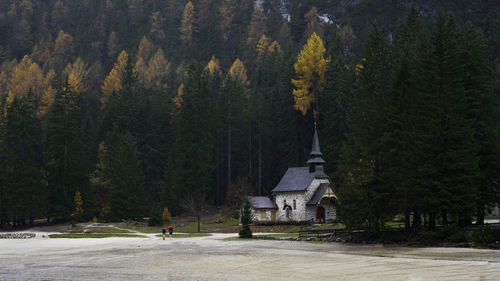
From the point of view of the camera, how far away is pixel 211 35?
137125 mm

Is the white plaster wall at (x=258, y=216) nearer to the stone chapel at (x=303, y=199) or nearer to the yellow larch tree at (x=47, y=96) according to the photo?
the stone chapel at (x=303, y=199)

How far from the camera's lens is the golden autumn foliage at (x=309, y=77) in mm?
77750

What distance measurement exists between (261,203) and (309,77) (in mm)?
20217

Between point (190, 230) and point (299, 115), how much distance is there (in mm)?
24823

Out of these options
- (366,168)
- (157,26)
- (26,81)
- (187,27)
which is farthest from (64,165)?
(157,26)

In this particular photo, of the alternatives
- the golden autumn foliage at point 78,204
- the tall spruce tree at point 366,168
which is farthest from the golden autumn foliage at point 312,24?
the tall spruce tree at point 366,168

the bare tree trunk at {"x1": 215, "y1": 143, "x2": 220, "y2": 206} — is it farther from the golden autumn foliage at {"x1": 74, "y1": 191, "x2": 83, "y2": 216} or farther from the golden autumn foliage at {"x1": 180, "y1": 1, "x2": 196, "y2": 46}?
the golden autumn foliage at {"x1": 180, "y1": 1, "x2": 196, "y2": 46}

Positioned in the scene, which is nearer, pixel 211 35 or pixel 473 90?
pixel 473 90

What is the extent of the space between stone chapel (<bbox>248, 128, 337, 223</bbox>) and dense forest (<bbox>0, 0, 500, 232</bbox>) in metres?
2.45

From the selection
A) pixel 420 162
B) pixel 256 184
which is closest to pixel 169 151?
pixel 256 184

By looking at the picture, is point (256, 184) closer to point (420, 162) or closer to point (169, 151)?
point (169, 151)

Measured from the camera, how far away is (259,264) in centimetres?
2792

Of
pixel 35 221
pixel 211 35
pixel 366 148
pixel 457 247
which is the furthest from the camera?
pixel 211 35

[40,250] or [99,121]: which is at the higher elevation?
[99,121]
